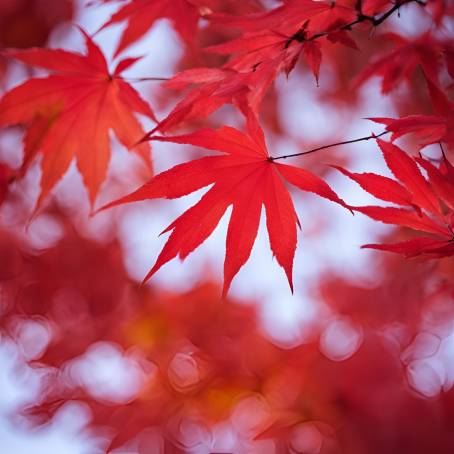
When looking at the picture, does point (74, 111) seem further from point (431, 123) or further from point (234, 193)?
point (431, 123)

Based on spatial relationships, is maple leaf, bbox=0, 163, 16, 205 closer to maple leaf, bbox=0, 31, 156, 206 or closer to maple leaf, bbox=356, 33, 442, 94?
maple leaf, bbox=0, 31, 156, 206

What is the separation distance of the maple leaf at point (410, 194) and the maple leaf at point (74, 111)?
515mm

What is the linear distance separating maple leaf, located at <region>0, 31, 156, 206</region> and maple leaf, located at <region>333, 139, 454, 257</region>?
0.52 m

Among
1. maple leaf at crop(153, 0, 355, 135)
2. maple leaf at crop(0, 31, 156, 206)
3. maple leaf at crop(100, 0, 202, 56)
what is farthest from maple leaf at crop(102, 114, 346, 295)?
maple leaf at crop(100, 0, 202, 56)

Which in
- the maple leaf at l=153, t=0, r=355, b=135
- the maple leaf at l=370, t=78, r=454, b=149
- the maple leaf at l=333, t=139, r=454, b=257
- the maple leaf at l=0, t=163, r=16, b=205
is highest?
the maple leaf at l=153, t=0, r=355, b=135

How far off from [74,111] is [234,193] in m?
0.53

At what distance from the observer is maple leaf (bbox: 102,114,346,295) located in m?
0.77

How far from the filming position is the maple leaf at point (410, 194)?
806 mm

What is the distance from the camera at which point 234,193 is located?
85 cm

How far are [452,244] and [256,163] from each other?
37cm

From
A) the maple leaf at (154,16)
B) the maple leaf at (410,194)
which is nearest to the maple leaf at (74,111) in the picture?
the maple leaf at (154,16)

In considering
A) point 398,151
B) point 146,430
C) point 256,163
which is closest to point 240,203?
point 256,163

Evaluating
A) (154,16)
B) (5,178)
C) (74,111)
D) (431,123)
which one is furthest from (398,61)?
(5,178)

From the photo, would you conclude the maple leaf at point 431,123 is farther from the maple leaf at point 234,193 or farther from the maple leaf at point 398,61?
Result: the maple leaf at point 398,61
